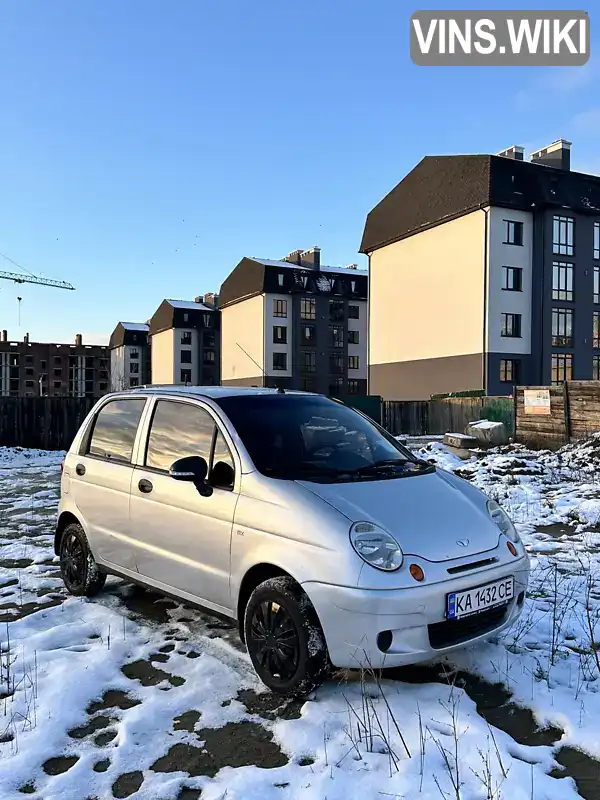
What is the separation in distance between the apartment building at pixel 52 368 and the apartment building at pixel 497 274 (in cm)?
8397

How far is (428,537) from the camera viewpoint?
10.2ft

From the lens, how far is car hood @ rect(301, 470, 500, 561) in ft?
10.1

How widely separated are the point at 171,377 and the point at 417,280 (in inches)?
1478

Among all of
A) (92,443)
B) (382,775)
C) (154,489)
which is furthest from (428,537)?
(92,443)

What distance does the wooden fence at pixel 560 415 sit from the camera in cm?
1442

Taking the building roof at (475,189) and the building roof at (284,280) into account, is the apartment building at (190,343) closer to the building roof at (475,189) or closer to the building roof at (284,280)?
the building roof at (284,280)

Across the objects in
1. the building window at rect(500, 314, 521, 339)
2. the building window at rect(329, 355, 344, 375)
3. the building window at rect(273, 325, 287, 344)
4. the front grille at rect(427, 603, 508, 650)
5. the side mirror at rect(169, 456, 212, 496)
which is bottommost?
the front grille at rect(427, 603, 508, 650)

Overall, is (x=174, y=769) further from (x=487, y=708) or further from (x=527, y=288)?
(x=527, y=288)

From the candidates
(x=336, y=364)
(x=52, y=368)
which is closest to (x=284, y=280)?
(x=336, y=364)

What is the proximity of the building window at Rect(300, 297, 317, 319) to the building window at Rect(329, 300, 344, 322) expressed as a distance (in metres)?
1.96

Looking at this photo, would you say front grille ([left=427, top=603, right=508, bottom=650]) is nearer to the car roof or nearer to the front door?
the front door

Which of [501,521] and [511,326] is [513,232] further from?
[501,521]

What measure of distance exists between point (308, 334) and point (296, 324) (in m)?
1.62

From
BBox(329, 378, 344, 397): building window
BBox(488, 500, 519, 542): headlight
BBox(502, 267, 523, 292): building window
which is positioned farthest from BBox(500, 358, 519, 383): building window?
BBox(488, 500, 519, 542): headlight
